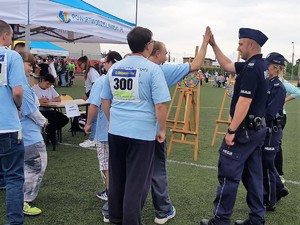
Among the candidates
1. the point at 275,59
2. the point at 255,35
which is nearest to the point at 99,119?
the point at 255,35

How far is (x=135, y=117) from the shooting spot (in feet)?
9.61

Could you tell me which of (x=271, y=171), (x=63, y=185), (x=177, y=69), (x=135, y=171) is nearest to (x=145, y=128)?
(x=135, y=171)

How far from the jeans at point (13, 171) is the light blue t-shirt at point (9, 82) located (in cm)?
10

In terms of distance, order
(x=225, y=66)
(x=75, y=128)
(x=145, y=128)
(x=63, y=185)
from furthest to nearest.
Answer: (x=75, y=128) → (x=63, y=185) → (x=225, y=66) → (x=145, y=128)

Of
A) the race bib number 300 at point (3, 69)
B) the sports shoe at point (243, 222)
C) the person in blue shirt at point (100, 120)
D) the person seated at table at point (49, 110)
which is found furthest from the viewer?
the person seated at table at point (49, 110)

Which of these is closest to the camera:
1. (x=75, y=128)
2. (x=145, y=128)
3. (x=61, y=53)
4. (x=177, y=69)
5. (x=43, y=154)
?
(x=145, y=128)

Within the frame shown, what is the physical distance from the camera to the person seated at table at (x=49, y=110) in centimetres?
691

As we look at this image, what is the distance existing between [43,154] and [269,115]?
256 centimetres

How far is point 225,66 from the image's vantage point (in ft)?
12.3

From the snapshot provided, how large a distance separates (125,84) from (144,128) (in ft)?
1.30

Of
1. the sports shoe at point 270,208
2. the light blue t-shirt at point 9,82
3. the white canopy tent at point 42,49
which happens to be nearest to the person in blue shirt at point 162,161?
the sports shoe at point 270,208

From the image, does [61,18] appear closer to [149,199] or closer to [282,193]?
[149,199]

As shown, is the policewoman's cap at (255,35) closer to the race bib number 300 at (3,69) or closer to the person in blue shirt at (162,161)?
the person in blue shirt at (162,161)

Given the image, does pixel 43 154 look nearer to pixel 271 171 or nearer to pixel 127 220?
pixel 127 220
